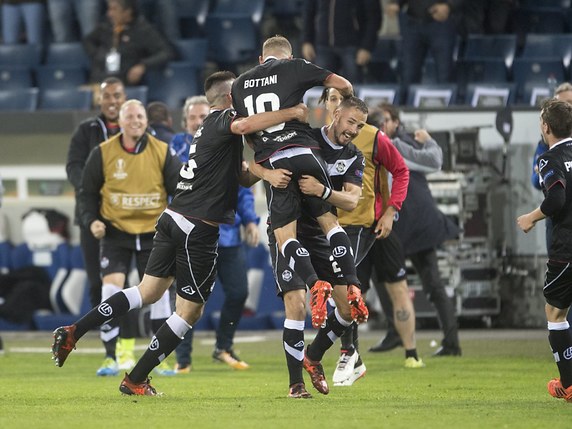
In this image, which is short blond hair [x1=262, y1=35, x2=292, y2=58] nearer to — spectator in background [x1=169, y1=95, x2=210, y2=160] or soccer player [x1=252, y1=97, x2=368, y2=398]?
soccer player [x1=252, y1=97, x2=368, y2=398]

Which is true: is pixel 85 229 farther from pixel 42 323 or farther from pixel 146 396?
pixel 42 323

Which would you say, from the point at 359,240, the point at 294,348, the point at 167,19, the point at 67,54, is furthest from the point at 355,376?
the point at 67,54

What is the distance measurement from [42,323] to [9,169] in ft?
7.52

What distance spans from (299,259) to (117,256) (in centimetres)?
299

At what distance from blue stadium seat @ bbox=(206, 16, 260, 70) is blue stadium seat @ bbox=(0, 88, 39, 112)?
2504 mm

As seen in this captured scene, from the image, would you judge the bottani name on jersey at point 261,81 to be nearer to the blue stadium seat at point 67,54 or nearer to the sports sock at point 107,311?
the sports sock at point 107,311

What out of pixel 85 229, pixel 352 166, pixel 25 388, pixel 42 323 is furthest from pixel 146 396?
pixel 42 323

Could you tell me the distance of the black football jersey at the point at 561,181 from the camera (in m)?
7.96

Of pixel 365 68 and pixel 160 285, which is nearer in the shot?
pixel 160 285

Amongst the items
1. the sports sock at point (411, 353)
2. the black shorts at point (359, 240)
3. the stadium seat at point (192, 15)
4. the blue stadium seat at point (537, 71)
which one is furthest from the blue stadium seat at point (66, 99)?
the black shorts at point (359, 240)

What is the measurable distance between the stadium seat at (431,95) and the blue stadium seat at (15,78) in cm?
564

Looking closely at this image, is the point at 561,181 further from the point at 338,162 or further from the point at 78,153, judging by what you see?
the point at 78,153

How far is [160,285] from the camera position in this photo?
8633 millimetres

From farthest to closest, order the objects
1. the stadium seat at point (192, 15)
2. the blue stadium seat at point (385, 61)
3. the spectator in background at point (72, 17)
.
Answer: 1. the stadium seat at point (192, 15)
2. the spectator in background at point (72, 17)
3. the blue stadium seat at point (385, 61)
